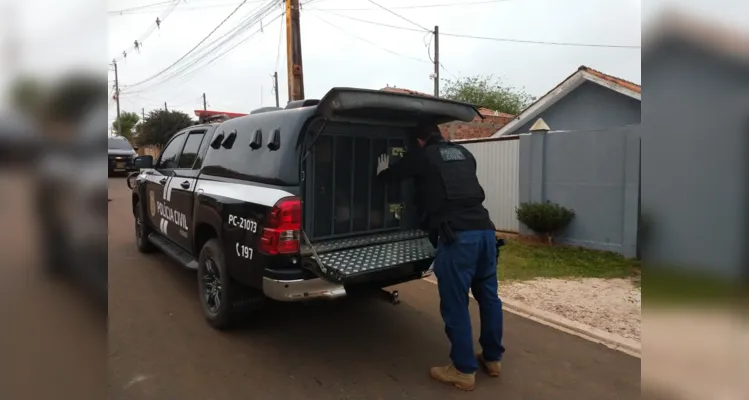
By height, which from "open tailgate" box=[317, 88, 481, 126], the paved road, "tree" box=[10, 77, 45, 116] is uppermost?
"open tailgate" box=[317, 88, 481, 126]

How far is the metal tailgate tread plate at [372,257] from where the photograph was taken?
3297 millimetres

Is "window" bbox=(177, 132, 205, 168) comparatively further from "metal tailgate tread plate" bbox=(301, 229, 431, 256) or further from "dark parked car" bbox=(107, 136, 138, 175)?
"dark parked car" bbox=(107, 136, 138, 175)

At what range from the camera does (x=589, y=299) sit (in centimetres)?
510

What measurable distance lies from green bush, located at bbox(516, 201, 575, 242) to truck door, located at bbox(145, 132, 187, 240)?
5674mm

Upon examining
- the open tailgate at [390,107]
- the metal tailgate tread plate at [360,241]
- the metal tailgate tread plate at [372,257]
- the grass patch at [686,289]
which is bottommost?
the metal tailgate tread plate at [372,257]

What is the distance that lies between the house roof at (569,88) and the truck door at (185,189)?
9089mm

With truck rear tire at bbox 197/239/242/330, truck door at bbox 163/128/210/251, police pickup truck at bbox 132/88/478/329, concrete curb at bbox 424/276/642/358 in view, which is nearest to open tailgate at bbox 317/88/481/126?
police pickup truck at bbox 132/88/478/329

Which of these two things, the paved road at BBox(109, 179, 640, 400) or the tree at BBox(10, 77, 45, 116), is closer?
the tree at BBox(10, 77, 45, 116)

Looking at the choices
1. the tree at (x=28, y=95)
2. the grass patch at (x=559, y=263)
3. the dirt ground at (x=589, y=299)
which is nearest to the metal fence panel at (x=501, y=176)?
the grass patch at (x=559, y=263)

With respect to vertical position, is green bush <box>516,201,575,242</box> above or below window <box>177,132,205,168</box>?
below

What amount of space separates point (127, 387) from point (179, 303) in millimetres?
1664

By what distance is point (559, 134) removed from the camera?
780 cm

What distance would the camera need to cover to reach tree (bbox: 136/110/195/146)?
34.5 m

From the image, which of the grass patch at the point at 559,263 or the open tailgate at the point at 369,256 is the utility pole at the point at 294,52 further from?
the open tailgate at the point at 369,256
